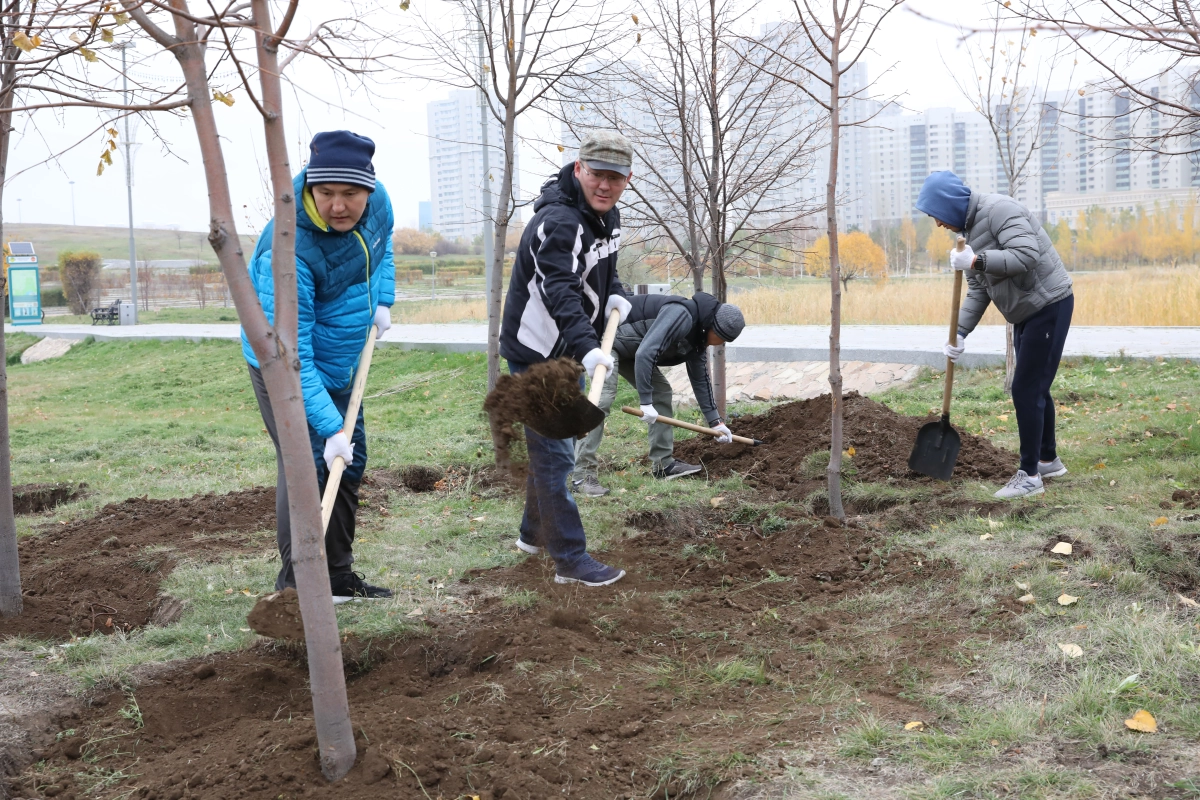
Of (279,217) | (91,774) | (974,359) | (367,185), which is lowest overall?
(91,774)

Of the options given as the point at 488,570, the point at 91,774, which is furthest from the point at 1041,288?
the point at 91,774

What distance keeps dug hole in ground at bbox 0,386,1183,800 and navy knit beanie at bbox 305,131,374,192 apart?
1627 mm

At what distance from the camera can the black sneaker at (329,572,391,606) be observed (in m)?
3.89

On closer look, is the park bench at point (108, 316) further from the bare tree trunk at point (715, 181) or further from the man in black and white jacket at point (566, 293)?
the man in black and white jacket at point (566, 293)

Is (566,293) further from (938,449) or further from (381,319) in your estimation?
(938,449)

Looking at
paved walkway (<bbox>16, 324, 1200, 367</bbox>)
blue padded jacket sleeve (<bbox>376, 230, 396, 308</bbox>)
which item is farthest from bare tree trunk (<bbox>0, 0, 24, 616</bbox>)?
paved walkway (<bbox>16, 324, 1200, 367</bbox>)

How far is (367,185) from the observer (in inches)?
128

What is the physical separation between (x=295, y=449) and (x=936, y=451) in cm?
433

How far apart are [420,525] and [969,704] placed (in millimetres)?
3256

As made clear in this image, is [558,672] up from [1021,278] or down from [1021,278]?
down

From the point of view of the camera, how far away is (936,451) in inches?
220

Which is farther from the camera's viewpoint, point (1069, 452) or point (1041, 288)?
point (1069, 452)

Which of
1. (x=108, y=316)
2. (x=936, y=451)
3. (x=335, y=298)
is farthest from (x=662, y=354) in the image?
(x=108, y=316)

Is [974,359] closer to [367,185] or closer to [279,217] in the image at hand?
[367,185]
